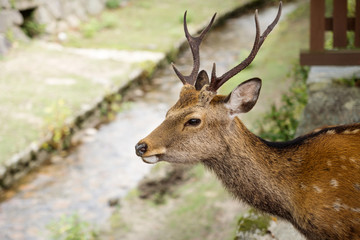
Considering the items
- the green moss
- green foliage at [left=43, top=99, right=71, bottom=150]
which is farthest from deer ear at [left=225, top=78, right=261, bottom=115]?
green foliage at [left=43, top=99, right=71, bottom=150]

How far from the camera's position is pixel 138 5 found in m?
12.8

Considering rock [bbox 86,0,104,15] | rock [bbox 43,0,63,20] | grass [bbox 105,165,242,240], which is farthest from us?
rock [bbox 86,0,104,15]

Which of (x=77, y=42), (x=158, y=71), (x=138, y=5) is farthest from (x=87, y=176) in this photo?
(x=138, y=5)

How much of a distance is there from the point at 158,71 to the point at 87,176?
145 inches

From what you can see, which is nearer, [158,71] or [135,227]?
[135,227]

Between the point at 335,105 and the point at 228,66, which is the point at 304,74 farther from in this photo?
the point at 228,66

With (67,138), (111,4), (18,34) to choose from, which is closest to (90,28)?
(18,34)

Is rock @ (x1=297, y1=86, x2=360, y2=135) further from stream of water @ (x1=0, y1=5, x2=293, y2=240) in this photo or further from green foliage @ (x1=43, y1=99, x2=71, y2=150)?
green foliage @ (x1=43, y1=99, x2=71, y2=150)

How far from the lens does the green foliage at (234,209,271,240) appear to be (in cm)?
319

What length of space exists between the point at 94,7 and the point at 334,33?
8.28m

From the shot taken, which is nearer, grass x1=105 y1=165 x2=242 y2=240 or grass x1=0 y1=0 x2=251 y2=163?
grass x1=105 y1=165 x2=242 y2=240

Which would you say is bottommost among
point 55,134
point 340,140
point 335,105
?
point 55,134

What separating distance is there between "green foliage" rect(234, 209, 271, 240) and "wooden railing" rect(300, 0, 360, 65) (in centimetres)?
163

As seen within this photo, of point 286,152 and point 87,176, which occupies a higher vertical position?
point 286,152
